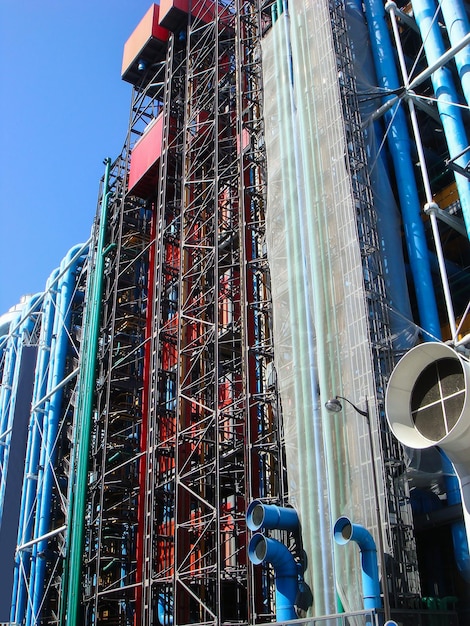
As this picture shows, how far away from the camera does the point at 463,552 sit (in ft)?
69.5

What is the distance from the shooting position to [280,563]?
21.5 meters

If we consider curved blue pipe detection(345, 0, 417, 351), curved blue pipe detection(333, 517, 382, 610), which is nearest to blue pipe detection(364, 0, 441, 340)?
curved blue pipe detection(345, 0, 417, 351)

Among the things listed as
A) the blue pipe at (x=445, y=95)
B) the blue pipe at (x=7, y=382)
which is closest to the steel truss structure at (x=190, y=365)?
the blue pipe at (x=445, y=95)

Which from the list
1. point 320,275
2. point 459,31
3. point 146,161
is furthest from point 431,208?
point 146,161

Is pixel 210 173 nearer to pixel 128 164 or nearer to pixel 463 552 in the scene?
pixel 128 164

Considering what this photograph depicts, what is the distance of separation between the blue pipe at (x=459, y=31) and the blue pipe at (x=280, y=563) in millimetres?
15994

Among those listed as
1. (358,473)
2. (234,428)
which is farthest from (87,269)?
(358,473)

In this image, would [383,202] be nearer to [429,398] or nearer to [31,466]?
[429,398]

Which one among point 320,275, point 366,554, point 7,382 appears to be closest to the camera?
point 366,554

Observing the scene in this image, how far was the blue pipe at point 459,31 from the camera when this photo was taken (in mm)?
25603

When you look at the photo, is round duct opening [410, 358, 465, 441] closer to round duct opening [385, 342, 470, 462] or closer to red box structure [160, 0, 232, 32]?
round duct opening [385, 342, 470, 462]

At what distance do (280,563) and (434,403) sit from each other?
696 cm

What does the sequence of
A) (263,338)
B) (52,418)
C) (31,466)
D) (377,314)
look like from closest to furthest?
(377,314)
(263,338)
(52,418)
(31,466)

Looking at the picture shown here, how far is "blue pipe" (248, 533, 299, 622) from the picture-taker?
21281mm
